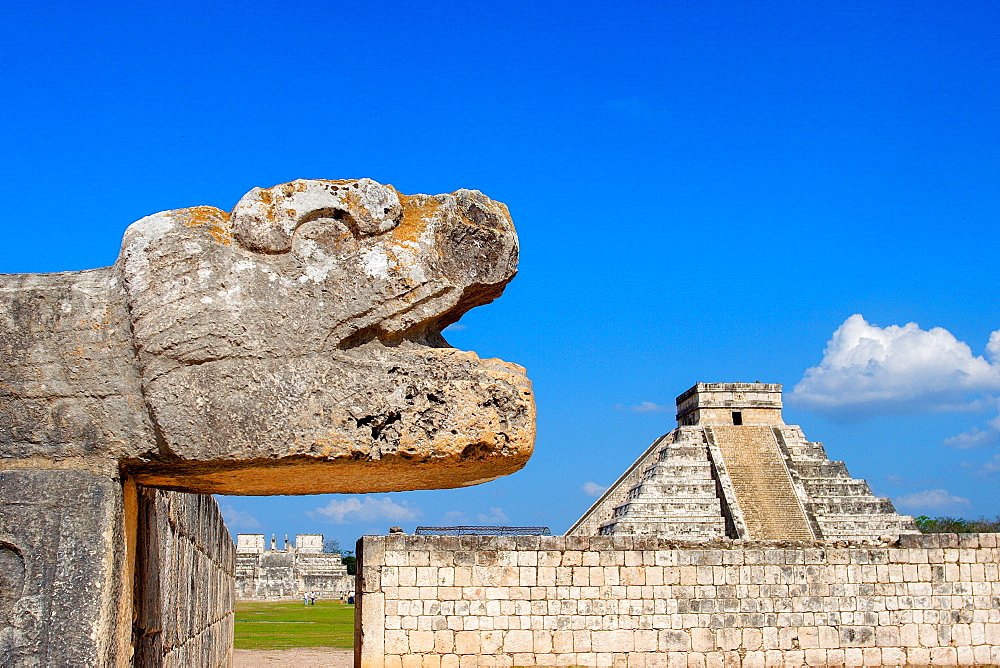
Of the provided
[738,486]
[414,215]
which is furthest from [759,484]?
[414,215]

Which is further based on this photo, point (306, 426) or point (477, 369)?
point (477, 369)

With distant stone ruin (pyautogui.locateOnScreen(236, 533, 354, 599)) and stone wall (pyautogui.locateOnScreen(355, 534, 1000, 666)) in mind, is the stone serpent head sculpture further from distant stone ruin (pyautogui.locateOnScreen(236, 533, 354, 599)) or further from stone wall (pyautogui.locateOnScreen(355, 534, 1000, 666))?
distant stone ruin (pyautogui.locateOnScreen(236, 533, 354, 599))

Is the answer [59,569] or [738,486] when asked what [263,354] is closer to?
[59,569]

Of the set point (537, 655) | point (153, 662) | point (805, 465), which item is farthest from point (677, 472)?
point (153, 662)

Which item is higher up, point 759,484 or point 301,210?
point 301,210

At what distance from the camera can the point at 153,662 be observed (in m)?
3.20

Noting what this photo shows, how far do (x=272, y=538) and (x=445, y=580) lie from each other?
33.5 m

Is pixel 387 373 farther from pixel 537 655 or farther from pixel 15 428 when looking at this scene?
pixel 537 655

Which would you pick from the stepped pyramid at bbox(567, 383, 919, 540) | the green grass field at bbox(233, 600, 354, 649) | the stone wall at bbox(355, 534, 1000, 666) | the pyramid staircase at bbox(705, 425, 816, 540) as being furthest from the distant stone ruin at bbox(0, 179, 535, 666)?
the pyramid staircase at bbox(705, 425, 816, 540)

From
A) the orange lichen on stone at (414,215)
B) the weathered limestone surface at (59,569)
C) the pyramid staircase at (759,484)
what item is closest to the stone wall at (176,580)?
the weathered limestone surface at (59,569)

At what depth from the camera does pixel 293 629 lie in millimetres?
21641

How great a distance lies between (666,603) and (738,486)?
63.8 feet

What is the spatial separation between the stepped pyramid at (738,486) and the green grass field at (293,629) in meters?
8.38

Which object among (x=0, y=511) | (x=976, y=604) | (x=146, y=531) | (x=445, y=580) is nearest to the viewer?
(x=0, y=511)
